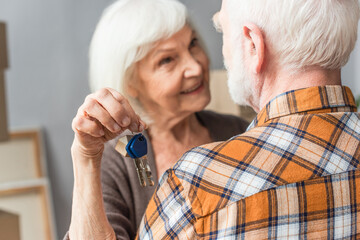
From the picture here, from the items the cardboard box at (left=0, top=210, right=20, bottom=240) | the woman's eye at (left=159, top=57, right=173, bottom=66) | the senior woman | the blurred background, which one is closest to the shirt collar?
the senior woman

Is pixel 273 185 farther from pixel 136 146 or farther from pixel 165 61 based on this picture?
pixel 165 61

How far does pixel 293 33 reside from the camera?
72 centimetres

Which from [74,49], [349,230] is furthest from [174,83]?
[74,49]

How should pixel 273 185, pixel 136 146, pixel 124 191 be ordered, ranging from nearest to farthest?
pixel 273 185 → pixel 136 146 → pixel 124 191

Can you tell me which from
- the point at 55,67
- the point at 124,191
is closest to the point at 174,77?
the point at 124,191

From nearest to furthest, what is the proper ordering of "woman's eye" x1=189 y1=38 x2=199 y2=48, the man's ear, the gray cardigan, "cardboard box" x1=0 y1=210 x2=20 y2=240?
the man's ear → the gray cardigan → "woman's eye" x1=189 y1=38 x2=199 y2=48 → "cardboard box" x1=0 y1=210 x2=20 y2=240

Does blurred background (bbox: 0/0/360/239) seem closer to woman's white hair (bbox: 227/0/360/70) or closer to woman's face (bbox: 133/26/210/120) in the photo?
woman's face (bbox: 133/26/210/120)

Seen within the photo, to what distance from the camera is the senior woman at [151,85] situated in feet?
3.91

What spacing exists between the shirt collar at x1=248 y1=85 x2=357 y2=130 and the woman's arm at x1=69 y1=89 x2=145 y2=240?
0.21m

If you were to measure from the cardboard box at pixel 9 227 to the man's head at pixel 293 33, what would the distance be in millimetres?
1430

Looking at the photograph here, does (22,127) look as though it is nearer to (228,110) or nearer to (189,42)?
(228,110)

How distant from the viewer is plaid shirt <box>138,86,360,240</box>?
2.07 feet

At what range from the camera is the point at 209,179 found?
0.64m

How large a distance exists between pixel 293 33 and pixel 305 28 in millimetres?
19
